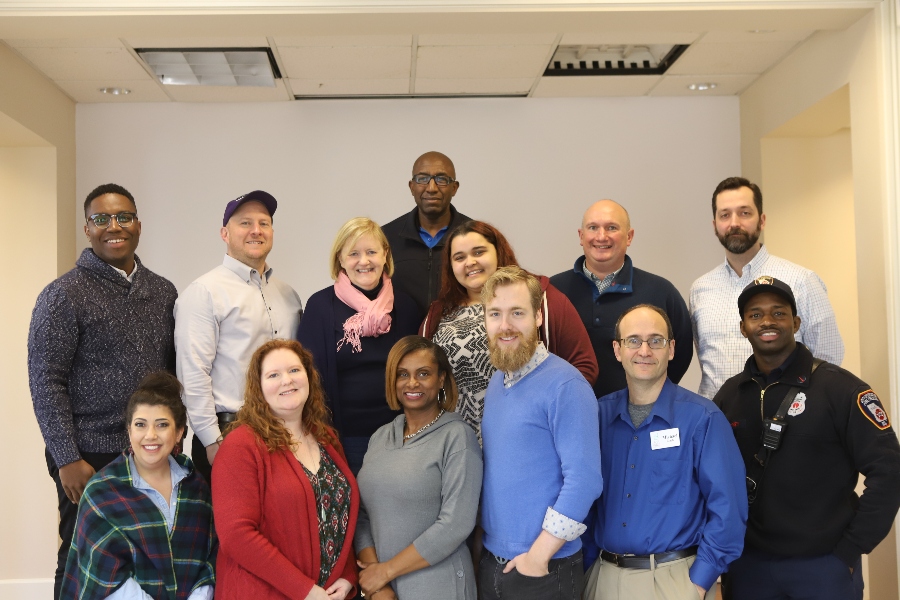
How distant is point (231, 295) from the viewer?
3330 mm

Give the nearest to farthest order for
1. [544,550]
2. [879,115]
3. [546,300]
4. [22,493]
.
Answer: [544,550], [546,300], [879,115], [22,493]

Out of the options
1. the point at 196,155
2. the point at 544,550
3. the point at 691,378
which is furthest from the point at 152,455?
the point at 691,378

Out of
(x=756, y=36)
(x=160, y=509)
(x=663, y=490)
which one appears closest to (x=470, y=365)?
(x=663, y=490)

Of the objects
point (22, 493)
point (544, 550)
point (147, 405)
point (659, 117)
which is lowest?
point (22, 493)

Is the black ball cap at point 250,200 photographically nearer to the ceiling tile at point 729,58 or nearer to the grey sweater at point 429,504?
the grey sweater at point 429,504

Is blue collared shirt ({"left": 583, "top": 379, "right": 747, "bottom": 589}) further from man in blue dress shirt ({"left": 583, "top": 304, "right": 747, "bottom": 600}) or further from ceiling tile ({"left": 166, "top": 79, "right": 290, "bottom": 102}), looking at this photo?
ceiling tile ({"left": 166, "top": 79, "right": 290, "bottom": 102})

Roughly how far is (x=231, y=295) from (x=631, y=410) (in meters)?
1.64

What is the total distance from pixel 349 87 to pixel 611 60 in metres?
1.77

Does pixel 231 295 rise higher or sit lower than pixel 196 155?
lower

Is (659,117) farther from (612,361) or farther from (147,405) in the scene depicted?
(147,405)

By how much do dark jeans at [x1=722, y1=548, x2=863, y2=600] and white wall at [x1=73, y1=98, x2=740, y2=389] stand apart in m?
3.10

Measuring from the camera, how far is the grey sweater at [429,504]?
8.67 feet

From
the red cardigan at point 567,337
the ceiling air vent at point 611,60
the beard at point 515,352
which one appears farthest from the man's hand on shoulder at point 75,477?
the ceiling air vent at point 611,60

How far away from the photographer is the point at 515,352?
8.68 ft
